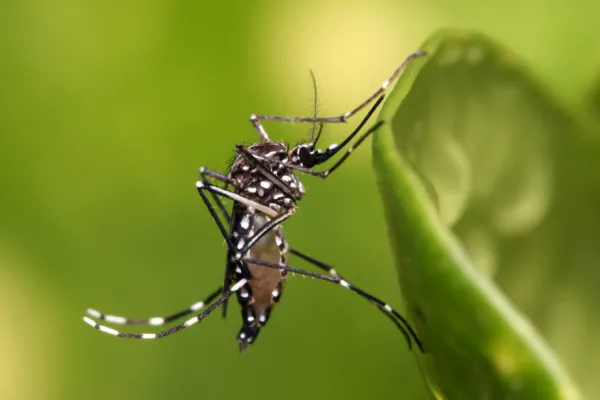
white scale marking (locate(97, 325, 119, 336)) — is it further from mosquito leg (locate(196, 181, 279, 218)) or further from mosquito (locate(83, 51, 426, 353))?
mosquito leg (locate(196, 181, 279, 218))

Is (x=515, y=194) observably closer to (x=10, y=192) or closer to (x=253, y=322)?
(x=253, y=322)

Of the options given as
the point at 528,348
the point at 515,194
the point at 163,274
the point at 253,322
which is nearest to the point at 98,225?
the point at 163,274

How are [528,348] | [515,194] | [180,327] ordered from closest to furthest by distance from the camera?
[528,348] → [515,194] → [180,327]

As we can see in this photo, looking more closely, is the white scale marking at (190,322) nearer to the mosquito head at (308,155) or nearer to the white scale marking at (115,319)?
the white scale marking at (115,319)

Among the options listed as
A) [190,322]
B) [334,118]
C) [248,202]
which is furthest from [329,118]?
[190,322]

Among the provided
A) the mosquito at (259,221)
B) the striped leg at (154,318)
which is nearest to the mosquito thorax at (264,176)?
the mosquito at (259,221)

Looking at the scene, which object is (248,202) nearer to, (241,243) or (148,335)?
(241,243)

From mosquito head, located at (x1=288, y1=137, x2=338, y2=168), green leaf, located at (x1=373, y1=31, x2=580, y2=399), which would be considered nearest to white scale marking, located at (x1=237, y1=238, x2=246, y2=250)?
mosquito head, located at (x1=288, y1=137, x2=338, y2=168)

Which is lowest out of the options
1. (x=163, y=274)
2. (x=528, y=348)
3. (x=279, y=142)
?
(x=528, y=348)
